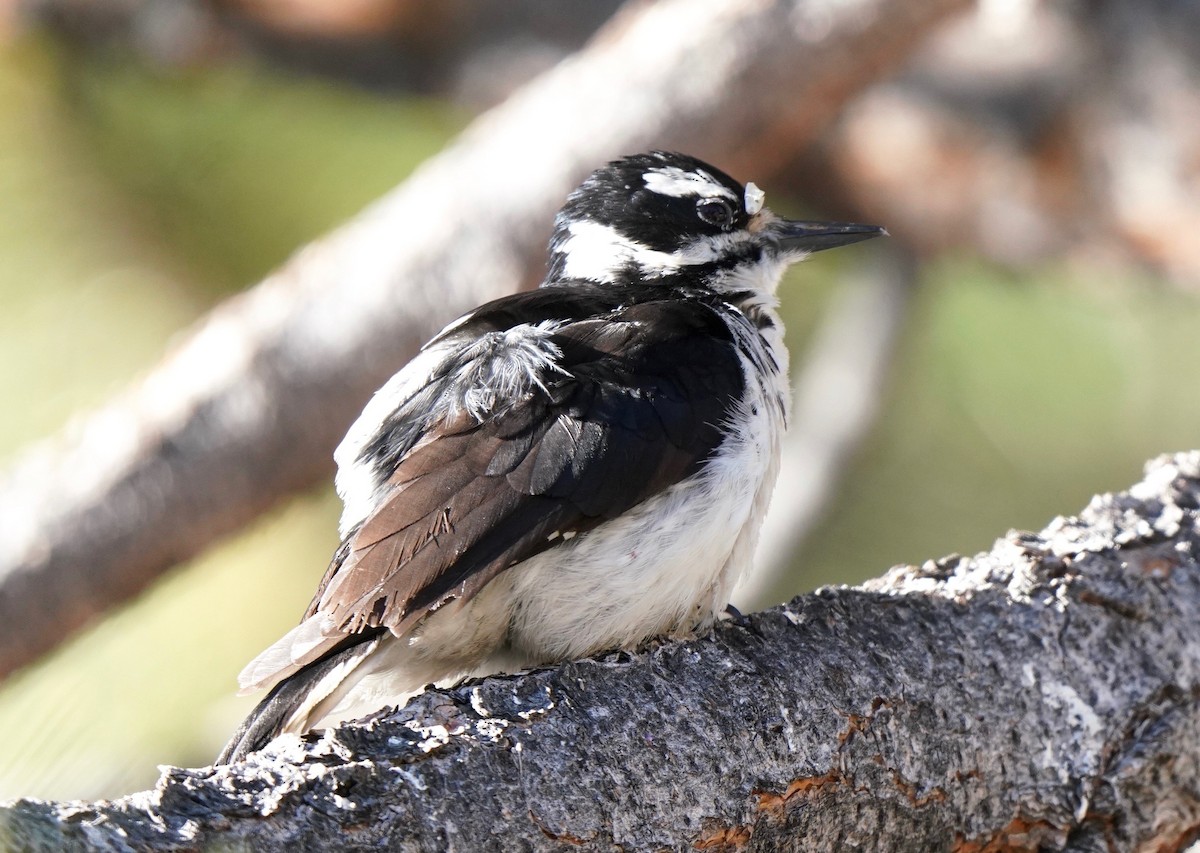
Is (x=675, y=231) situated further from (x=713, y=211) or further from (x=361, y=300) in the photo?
(x=361, y=300)

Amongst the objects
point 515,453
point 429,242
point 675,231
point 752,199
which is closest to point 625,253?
point 675,231

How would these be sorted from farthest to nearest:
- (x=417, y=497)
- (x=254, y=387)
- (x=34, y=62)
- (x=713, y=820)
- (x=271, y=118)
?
(x=271, y=118)
(x=254, y=387)
(x=34, y=62)
(x=417, y=497)
(x=713, y=820)

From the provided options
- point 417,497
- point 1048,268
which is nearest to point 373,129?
point 1048,268

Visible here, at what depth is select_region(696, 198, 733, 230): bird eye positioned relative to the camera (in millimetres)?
2955

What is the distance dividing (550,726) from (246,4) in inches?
172

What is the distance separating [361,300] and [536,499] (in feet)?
6.11

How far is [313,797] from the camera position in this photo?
→ 165 cm

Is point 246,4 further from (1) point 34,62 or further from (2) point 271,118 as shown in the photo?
(1) point 34,62

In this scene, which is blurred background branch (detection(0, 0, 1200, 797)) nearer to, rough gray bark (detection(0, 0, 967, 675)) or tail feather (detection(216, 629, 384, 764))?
rough gray bark (detection(0, 0, 967, 675))

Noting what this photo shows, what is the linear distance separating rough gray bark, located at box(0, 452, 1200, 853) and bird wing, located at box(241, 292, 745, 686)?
9.5 inches

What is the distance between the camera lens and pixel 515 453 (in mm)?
2211

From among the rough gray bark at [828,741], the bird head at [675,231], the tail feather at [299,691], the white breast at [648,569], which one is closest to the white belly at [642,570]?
the white breast at [648,569]

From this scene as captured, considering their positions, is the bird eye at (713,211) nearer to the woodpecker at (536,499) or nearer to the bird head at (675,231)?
the bird head at (675,231)

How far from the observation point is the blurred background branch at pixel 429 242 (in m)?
3.51
